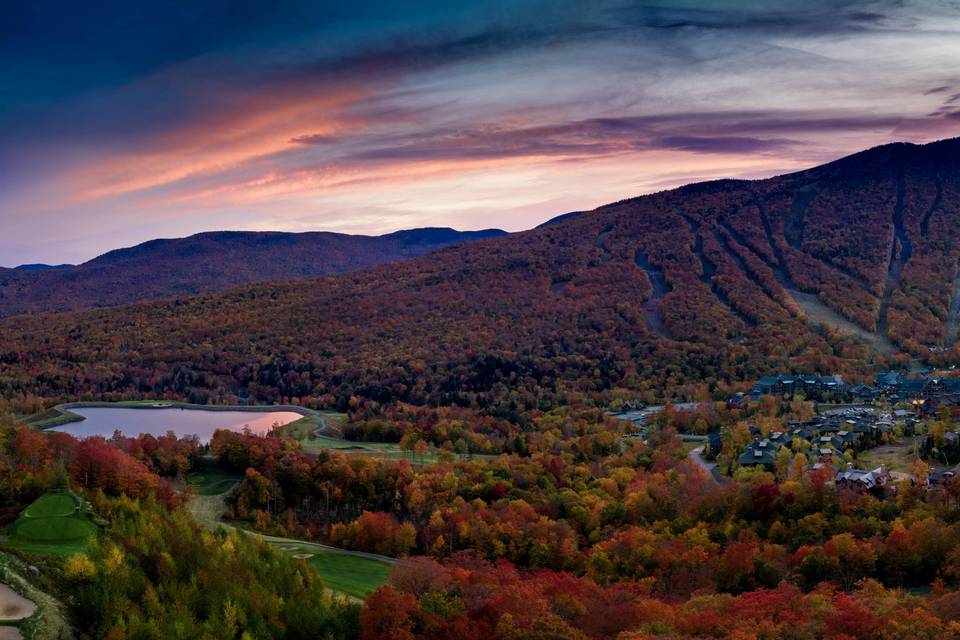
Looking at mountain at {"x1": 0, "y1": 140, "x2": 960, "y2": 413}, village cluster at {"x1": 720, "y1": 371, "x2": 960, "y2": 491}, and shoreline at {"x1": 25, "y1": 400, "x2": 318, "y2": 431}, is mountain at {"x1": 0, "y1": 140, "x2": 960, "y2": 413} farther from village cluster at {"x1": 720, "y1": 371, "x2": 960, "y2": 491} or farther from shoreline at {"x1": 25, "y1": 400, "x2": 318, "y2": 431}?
village cluster at {"x1": 720, "y1": 371, "x2": 960, "y2": 491}

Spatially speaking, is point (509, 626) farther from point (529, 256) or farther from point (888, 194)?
point (888, 194)

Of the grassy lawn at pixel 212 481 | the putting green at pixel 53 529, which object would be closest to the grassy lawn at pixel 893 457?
the grassy lawn at pixel 212 481

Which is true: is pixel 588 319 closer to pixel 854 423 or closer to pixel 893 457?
pixel 854 423

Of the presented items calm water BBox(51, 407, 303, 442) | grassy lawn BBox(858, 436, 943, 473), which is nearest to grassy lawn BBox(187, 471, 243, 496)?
calm water BBox(51, 407, 303, 442)

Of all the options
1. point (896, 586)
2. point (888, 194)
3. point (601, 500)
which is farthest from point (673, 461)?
point (888, 194)

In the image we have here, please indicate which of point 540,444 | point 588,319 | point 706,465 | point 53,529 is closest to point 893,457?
point 706,465

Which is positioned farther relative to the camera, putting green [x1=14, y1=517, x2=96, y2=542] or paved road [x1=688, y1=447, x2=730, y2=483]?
paved road [x1=688, y1=447, x2=730, y2=483]

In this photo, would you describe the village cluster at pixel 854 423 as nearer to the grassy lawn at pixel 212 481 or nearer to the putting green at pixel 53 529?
the grassy lawn at pixel 212 481
